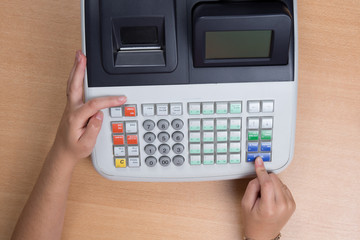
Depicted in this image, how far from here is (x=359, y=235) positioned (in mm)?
700

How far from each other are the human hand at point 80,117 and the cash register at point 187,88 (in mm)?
17

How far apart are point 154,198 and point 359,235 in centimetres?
40

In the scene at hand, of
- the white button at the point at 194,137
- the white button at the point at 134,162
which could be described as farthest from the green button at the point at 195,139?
the white button at the point at 134,162

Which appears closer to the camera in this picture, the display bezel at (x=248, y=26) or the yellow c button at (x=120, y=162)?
the display bezel at (x=248, y=26)

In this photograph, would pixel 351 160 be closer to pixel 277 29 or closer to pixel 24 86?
pixel 277 29

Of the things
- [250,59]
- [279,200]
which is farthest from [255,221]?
[250,59]

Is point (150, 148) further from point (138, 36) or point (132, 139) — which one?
point (138, 36)

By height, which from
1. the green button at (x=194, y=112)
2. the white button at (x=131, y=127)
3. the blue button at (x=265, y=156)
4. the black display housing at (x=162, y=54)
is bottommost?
the blue button at (x=265, y=156)

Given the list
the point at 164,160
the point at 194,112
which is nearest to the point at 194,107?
the point at 194,112

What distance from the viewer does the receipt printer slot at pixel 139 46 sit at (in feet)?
1.97

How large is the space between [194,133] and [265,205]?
173 mm

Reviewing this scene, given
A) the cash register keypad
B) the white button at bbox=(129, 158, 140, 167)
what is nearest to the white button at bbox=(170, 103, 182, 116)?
the cash register keypad

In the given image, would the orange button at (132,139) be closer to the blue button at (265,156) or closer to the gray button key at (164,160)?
the gray button key at (164,160)

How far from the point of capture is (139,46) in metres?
0.61
